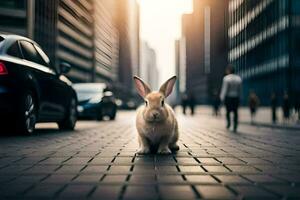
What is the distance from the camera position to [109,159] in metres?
6.08

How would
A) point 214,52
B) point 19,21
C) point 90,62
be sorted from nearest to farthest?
point 19,21, point 90,62, point 214,52

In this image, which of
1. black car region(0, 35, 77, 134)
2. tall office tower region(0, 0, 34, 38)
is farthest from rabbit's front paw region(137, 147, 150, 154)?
tall office tower region(0, 0, 34, 38)

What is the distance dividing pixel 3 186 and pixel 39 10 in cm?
7346

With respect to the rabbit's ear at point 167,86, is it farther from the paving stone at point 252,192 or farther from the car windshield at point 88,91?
the car windshield at point 88,91

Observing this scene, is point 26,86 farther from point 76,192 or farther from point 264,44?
point 264,44

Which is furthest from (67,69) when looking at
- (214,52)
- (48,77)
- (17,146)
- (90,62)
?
(214,52)

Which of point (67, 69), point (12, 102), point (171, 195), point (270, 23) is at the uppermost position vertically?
point (270, 23)

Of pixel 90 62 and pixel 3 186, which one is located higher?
pixel 90 62

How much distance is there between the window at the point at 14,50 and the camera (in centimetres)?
930

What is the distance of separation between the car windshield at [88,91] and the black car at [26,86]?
8690 millimetres

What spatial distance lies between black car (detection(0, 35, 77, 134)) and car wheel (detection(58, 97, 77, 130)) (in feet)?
2.09

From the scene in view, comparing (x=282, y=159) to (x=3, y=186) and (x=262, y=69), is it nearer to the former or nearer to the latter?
(x=3, y=186)

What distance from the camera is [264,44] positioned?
62938mm

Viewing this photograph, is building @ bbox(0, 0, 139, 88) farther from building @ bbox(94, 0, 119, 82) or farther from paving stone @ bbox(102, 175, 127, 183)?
paving stone @ bbox(102, 175, 127, 183)
